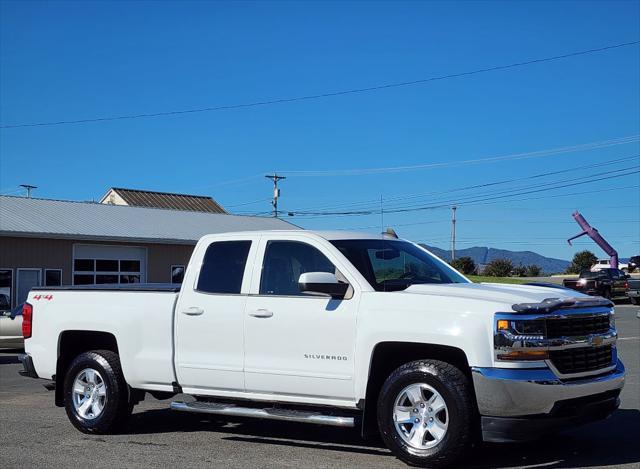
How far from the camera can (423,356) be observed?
22.4ft

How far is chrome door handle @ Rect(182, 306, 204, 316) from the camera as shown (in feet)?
25.5

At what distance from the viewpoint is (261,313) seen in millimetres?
7430

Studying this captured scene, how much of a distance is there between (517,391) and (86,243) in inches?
1234

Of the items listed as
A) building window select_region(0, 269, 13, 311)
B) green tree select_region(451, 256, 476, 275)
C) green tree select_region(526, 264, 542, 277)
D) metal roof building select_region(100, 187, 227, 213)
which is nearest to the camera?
building window select_region(0, 269, 13, 311)

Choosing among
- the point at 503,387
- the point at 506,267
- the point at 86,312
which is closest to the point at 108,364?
the point at 86,312

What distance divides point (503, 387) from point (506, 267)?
74223 mm

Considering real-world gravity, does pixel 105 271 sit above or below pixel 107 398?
above

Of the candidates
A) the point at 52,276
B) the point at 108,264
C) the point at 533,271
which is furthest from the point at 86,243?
the point at 533,271

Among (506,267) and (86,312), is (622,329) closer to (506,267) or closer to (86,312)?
(86,312)

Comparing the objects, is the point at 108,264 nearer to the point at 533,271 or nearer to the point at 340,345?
the point at 340,345

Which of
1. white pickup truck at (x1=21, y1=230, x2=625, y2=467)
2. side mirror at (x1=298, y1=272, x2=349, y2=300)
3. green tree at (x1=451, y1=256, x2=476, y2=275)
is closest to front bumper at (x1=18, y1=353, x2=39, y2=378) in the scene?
white pickup truck at (x1=21, y1=230, x2=625, y2=467)

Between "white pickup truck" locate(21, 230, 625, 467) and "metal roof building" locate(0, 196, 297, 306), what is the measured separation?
81.3ft

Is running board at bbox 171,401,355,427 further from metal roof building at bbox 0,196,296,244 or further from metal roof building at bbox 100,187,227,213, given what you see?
metal roof building at bbox 100,187,227,213

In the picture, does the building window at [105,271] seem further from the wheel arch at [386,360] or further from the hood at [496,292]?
the hood at [496,292]
